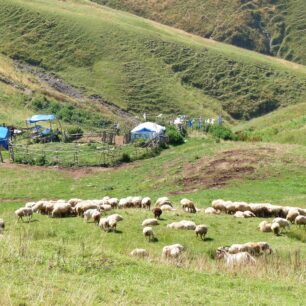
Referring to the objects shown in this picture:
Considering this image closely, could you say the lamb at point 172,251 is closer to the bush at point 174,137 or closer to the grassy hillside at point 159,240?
the grassy hillside at point 159,240

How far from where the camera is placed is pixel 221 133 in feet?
160

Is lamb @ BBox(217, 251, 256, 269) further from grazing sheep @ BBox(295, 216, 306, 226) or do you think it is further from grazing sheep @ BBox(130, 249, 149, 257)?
grazing sheep @ BBox(295, 216, 306, 226)

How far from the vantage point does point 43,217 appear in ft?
70.9

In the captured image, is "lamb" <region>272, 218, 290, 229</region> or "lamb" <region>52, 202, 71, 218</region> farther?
"lamb" <region>52, 202, 71, 218</region>

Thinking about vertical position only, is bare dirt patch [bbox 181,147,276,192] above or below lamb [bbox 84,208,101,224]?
below

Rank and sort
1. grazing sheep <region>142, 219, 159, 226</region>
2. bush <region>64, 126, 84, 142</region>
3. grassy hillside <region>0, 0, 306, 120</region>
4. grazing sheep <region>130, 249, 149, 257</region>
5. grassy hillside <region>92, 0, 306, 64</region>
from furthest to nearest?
grassy hillside <region>92, 0, 306, 64</region>, grassy hillside <region>0, 0, 306, 120</region>, bush <region>64, 126, 84, 142</region>, grazing sheep <region>142, 219, 159, 226</region>, grazing sheep <region>130, 249, 149, 257</region>

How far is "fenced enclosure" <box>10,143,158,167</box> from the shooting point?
130 feet

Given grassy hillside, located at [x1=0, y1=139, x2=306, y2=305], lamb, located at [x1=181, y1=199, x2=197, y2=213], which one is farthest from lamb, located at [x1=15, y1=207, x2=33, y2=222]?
lamb, located at [x1=181, y1=199, x2=197, y2=213]

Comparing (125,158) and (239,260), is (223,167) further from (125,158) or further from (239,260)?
(239,260)

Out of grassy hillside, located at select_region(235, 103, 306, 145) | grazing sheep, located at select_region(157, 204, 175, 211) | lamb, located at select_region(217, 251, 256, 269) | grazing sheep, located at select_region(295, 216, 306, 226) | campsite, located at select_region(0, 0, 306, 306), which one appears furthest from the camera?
grassy hillside, located at select_region(235, 103, 306, 145)

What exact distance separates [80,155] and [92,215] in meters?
21.1

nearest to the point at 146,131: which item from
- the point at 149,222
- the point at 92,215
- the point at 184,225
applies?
the point at 92,215

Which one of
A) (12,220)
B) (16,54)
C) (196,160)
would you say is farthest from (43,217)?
(16,54)

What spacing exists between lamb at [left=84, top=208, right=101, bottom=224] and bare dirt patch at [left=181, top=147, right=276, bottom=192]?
1033 cm
